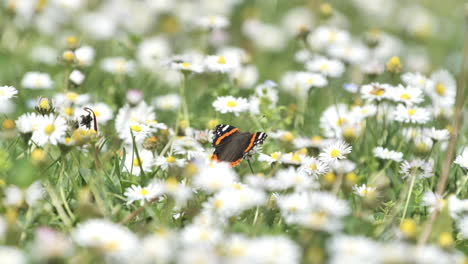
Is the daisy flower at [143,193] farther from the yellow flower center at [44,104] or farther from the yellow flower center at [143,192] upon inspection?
the yellow flower center at [44,104]

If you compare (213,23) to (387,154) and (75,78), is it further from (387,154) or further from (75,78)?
(387,154)

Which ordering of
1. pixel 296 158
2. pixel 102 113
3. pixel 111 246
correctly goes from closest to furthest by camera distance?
pixel 111 246 → pixel 296 158 → pixel 102 113

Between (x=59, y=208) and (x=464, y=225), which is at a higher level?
(x=464, y=225)

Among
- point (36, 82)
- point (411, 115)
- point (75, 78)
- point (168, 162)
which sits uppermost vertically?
point (411, 115)

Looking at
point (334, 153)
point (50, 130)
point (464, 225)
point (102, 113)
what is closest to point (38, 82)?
point (102, 113)

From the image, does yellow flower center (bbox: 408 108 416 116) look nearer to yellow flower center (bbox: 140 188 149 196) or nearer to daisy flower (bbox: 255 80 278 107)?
daisy flower (bbox: 255 80 278 107)

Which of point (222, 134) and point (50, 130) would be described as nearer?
point (50, 130)
